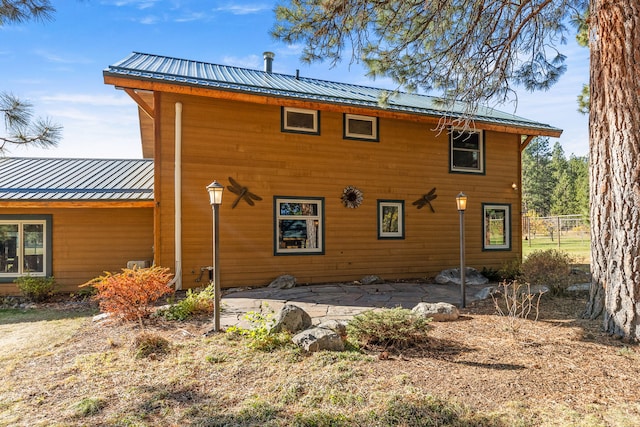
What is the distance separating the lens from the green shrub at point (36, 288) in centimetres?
710

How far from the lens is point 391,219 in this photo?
357 inches

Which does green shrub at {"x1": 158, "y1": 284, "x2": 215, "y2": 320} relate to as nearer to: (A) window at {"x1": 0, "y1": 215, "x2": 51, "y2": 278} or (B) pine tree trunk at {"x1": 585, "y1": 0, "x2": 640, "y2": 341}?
(A) window at {"x1": 0, "y1": 215, "x2": 51, "y2": 278}

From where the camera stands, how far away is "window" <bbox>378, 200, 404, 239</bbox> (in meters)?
8.93

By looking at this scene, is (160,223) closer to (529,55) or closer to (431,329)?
(431,329)

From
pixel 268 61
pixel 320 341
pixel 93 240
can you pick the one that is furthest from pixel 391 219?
pixel 93 240

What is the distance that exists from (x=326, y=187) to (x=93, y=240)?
540 centimetres

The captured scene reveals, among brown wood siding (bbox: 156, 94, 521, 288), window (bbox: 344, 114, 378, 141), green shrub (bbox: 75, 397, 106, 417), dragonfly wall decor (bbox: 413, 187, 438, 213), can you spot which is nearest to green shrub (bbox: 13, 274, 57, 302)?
brown wood siding (bbox: 156, 94, 521, 288)

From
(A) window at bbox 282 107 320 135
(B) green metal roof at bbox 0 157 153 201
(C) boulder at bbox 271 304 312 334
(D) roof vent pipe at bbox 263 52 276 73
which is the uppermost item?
(D) roof vent pipe at bbox 263 52 276 73

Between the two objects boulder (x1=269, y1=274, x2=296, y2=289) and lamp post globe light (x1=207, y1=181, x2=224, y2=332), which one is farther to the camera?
boulder (x1=269, y1=274, x2=296, y2=289)

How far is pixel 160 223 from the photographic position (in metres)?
7.13

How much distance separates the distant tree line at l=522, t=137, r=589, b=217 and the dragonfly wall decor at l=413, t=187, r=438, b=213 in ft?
97.0

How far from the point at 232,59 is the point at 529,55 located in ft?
26.3

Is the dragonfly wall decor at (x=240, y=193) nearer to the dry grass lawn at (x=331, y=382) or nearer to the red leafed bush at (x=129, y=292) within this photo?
the red leafed bush at (x=129, y=292)

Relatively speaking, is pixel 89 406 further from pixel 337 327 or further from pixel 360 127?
pixel 360 127
